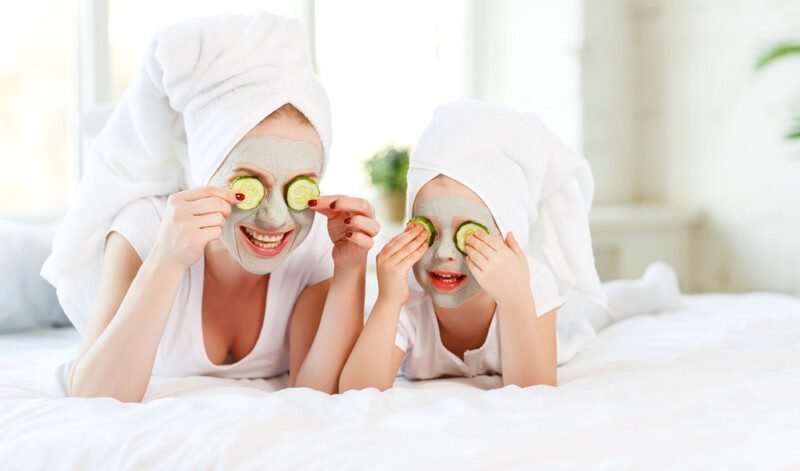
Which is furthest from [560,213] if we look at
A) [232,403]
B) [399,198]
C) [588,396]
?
[399,198]

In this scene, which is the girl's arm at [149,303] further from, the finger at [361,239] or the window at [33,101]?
the window at [33,101]

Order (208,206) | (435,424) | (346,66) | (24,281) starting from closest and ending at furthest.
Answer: (435,424), (208,206), (24,281), (346,66)

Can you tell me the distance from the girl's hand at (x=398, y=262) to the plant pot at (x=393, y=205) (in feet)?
7.16

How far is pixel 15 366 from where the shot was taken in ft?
6.49

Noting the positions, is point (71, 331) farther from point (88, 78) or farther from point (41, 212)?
point (88, 78)

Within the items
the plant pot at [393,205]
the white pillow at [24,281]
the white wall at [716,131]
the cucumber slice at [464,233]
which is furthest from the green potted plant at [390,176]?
the cucumber slice at [464,233]

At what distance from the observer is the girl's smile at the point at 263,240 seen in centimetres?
163

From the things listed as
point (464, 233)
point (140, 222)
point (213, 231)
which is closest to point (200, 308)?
point (140, 222)

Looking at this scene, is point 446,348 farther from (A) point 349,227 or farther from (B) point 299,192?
(B) point 299,192

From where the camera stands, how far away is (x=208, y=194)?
5.09ft

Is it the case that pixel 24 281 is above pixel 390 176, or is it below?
below

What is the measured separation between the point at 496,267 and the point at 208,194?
0.51 metres

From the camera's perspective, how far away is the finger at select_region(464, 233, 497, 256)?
167 centimetres

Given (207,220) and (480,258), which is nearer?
(207,220)
